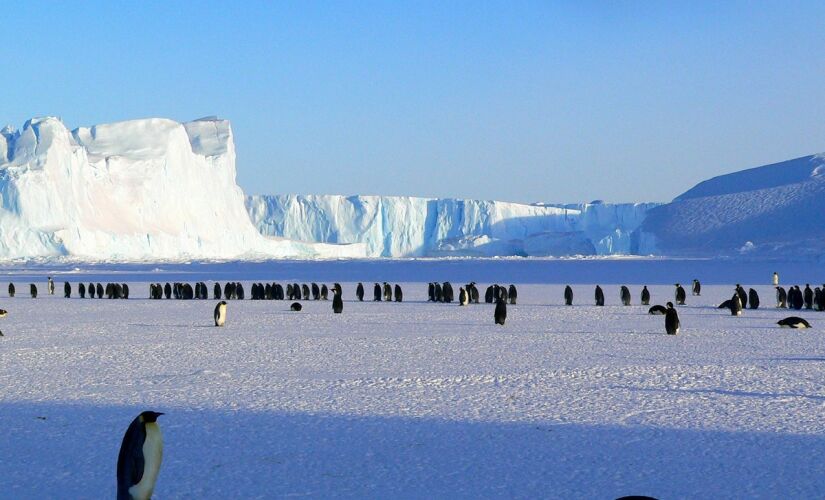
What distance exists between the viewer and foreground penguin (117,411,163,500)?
3.50 m

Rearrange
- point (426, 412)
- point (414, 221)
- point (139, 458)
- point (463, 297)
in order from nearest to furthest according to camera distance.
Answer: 1. point (139, 458)
2. point (426, 412)
3. point (463, 297)
4. point (414, 221)

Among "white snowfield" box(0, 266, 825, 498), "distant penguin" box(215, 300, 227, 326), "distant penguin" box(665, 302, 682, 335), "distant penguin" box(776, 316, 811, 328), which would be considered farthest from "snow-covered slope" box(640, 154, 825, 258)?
"white snowfield" box(0, 266, 825, 498)

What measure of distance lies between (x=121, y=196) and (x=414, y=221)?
91.2 feet

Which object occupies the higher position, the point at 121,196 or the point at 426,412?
the point at 121,196

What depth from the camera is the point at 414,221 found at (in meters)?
78.3

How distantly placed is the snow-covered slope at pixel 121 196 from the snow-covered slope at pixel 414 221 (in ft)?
32.7

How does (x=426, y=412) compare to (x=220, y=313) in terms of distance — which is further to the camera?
(x=220, y=313)

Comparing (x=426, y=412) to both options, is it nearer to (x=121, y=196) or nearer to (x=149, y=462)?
(x=149, y=462)

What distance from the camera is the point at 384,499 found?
4.18 metres

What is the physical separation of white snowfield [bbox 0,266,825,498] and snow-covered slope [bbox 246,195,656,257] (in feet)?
209

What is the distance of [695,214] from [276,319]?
58766 millimetres

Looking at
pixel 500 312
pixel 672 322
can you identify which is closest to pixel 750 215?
pixel 500 312

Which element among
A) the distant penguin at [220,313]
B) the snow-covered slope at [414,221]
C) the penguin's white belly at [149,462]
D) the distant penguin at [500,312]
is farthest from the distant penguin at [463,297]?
the snow-covered slope at [414,221]

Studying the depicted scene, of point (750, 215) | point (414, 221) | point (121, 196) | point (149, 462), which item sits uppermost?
point (121, 196)
